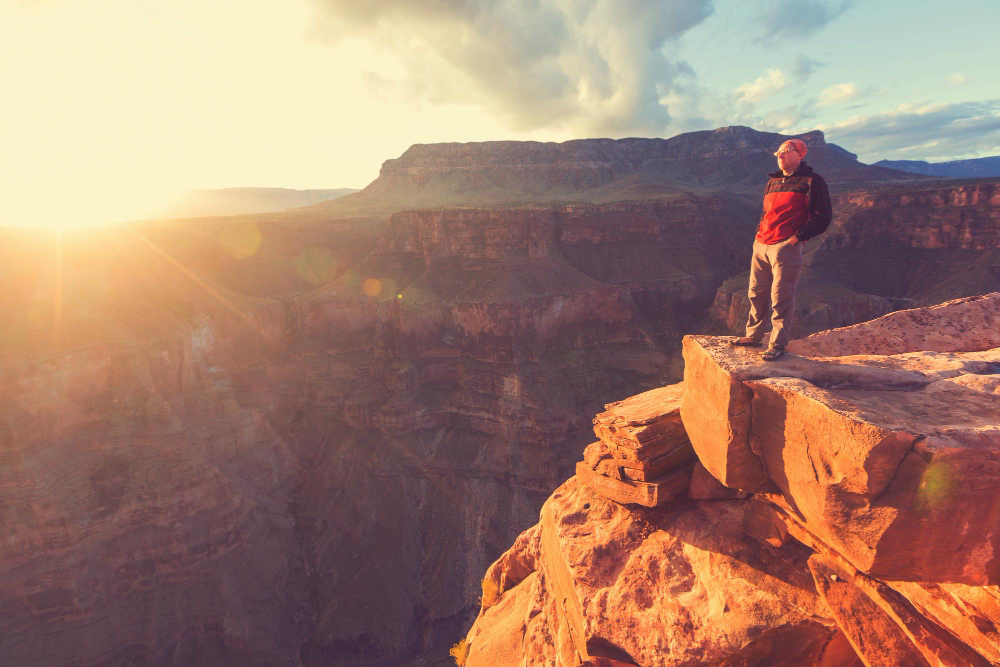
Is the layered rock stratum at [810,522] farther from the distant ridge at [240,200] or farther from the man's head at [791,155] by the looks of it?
the distant ridge at [240,200]

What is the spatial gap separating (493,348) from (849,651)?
31.5 m

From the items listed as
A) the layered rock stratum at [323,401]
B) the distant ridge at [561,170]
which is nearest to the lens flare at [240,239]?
the layered rock stratum at [323,401]

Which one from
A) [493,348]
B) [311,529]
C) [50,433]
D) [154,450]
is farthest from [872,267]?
[50,433]

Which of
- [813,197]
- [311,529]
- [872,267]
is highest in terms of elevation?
[813,197]

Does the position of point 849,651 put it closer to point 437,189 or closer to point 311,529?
point 311,529

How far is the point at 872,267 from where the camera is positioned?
43.8m

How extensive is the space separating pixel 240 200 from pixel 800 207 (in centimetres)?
20566

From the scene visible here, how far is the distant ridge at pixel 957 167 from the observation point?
496 ft

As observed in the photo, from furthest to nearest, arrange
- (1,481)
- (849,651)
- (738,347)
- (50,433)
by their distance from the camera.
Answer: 1. (50,433)
2. (1,481)
3. (738,347)
4. (849,651)

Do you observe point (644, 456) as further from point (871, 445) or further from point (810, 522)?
point (871, 445)

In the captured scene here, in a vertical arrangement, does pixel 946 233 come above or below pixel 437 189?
below

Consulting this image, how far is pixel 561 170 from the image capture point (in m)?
103

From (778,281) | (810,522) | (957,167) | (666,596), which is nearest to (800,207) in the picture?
(778,281)

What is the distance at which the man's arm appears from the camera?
6.56m
